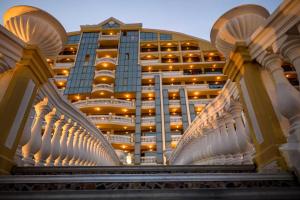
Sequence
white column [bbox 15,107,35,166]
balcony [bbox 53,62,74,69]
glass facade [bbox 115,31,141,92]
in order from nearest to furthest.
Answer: white column [bbox 15,107,35,166]
glass facade [bbox 115,31,141,92]
balcony [bbox 53,62,74,69]

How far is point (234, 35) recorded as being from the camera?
10.4ft

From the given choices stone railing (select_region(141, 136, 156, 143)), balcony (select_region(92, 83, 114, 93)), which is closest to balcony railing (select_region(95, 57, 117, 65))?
balcony (select_region(92, 83, 114, 93))

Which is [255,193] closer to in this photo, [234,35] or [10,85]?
[234,35]

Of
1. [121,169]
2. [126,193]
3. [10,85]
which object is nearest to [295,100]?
[126,193]

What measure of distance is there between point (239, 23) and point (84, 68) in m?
27.9

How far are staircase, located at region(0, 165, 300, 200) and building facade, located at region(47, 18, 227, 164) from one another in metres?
19.9

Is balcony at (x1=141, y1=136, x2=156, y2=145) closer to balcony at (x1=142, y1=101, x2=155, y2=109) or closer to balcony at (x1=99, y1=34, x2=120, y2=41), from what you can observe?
balcony at (x1=142, y1=101, x2=155, y2=109)

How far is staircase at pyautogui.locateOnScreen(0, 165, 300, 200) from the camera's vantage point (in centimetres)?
184

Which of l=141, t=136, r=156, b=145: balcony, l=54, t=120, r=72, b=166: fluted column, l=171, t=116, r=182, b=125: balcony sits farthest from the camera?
l=171, t=116, r=182, b=125: balcony

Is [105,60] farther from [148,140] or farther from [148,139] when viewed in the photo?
[148,140]

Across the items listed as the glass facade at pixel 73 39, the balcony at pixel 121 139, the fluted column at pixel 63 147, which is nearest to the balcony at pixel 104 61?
the glass facade at pixel 73 39

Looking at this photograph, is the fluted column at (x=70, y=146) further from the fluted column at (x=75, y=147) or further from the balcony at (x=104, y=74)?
the balcony at (x=104, y=74)

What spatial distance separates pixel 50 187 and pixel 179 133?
2363 cm

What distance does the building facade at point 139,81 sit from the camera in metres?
24.1
